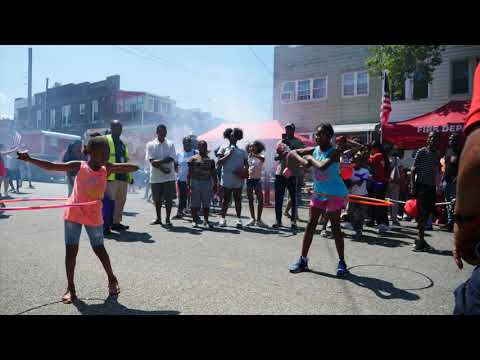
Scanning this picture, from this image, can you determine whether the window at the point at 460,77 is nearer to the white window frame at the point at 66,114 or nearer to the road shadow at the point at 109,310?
the road shadow at the point at 109,310

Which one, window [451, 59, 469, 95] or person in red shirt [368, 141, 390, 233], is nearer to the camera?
person in red shirt [368, 141, 390, 233]

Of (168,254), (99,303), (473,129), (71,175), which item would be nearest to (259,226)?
(168,254)

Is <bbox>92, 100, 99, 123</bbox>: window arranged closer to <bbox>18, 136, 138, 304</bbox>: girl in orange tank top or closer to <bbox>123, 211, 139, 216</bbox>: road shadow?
<bbox>123, 211, 139, 216</bbox>: road shadow

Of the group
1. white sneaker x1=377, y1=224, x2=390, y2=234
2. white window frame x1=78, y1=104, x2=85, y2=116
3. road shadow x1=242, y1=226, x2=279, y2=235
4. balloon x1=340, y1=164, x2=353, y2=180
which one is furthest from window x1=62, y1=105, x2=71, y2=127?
balloon x1=340, y1=164, x2=353, y2=180

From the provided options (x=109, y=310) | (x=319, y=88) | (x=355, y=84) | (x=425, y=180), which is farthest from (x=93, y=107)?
(x=109, y=310)

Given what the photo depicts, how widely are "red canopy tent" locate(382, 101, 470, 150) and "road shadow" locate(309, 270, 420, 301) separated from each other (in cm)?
771

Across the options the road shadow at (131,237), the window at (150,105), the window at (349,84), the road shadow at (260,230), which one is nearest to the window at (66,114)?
the window at (150,105)

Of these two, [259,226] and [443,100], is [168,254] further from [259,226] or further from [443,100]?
[443,100]

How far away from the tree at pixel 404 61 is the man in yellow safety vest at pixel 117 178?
12.4m

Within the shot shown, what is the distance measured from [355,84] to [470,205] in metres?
20.8

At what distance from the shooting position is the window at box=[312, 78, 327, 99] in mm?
21964

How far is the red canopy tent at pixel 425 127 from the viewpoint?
414 inches
